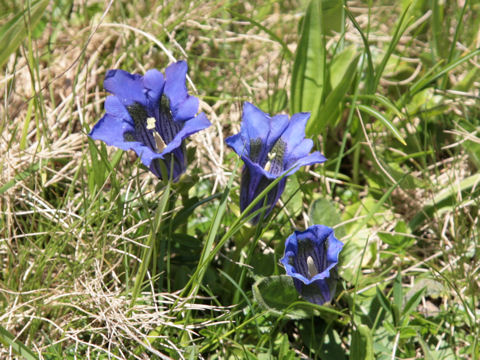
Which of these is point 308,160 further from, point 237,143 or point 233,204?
point 233,204

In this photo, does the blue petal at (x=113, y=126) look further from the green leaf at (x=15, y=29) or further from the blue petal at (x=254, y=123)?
the green leaf at (x=15, y=29)

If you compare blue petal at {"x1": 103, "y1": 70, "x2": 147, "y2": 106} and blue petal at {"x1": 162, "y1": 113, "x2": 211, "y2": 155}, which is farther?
blue petal at {"x1": 103, "y1": 70, "x2": 147, "y2": 106}

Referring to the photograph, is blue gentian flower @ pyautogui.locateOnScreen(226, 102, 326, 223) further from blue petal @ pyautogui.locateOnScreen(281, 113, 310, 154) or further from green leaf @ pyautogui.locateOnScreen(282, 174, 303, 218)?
green leaf @ pyautogui.locateOnScreen(282, 174, 303, 218)

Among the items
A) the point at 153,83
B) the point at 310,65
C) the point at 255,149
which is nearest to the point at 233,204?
Result: the point at 255,149

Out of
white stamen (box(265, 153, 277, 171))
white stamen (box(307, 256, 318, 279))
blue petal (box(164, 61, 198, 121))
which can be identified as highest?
blue petal (box(164, 61, 198, 121))

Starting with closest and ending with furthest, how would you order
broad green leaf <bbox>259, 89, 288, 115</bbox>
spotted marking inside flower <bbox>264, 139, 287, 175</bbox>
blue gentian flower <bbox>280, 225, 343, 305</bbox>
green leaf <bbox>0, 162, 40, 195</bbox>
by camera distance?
blue gentian flower <bbox>280, 225, 343, 305</bbox>
spotted marking inside flower <bbox>264, 139, 287, 175</bbox>
green leaf <bbox>0, 162, 40, 195</bbox>
broad green leaf <bbox>259, 89, 288, 115</bbox>

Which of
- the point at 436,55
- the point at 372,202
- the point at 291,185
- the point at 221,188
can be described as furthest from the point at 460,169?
the point at 221,188

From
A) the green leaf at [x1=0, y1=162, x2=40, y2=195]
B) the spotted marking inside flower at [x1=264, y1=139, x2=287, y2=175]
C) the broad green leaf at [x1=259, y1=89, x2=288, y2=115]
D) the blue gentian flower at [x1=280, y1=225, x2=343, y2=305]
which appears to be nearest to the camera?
the blue gentian flower at [x1=280, y1=225, x2=343, y2=305]

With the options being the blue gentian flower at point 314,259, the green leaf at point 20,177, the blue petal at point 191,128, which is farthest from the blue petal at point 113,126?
the blue gentian flower at point 314,259

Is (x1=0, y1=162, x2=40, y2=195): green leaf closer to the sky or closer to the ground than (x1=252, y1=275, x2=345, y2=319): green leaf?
closer to the sky

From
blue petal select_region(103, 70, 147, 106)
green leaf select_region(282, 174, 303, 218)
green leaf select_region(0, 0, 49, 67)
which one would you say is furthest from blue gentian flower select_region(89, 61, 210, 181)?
green leaf select_region(0, 0, 49, 67)
